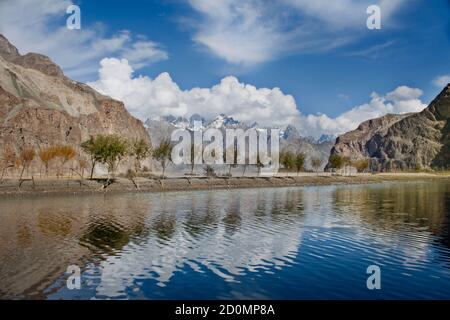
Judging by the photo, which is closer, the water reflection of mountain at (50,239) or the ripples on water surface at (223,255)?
the ripples on water surface at (223,255)

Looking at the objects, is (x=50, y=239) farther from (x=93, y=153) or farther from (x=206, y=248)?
(x=93, y=153)

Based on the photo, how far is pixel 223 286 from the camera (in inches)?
891

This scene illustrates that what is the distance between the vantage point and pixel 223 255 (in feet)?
99.1

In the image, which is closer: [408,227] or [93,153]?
[408,227]

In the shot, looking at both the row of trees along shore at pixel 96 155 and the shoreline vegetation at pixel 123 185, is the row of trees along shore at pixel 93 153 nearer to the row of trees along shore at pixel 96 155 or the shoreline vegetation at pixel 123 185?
the row of trees along shore at pixel 96 155

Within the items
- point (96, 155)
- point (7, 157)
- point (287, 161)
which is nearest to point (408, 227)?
point (96, 155)

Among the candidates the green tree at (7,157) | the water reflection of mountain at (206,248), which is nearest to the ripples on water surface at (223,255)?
the water reflection of mountain at (206,248)

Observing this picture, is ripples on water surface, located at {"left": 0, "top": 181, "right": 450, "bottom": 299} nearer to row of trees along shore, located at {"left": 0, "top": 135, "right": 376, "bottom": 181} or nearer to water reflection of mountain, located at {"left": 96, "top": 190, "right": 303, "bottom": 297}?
water reflection of mountain, located at {"left": 96, "top": 190, "right": 303, "bottom": 297}

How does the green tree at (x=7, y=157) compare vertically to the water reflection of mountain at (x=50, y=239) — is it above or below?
above

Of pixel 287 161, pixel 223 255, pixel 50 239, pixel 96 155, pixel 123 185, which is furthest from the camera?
pixel 287 161

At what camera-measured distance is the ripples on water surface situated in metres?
22.2

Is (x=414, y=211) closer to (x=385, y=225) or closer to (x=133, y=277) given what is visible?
(x=385, y=225)

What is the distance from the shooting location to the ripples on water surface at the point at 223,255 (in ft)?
72.8
